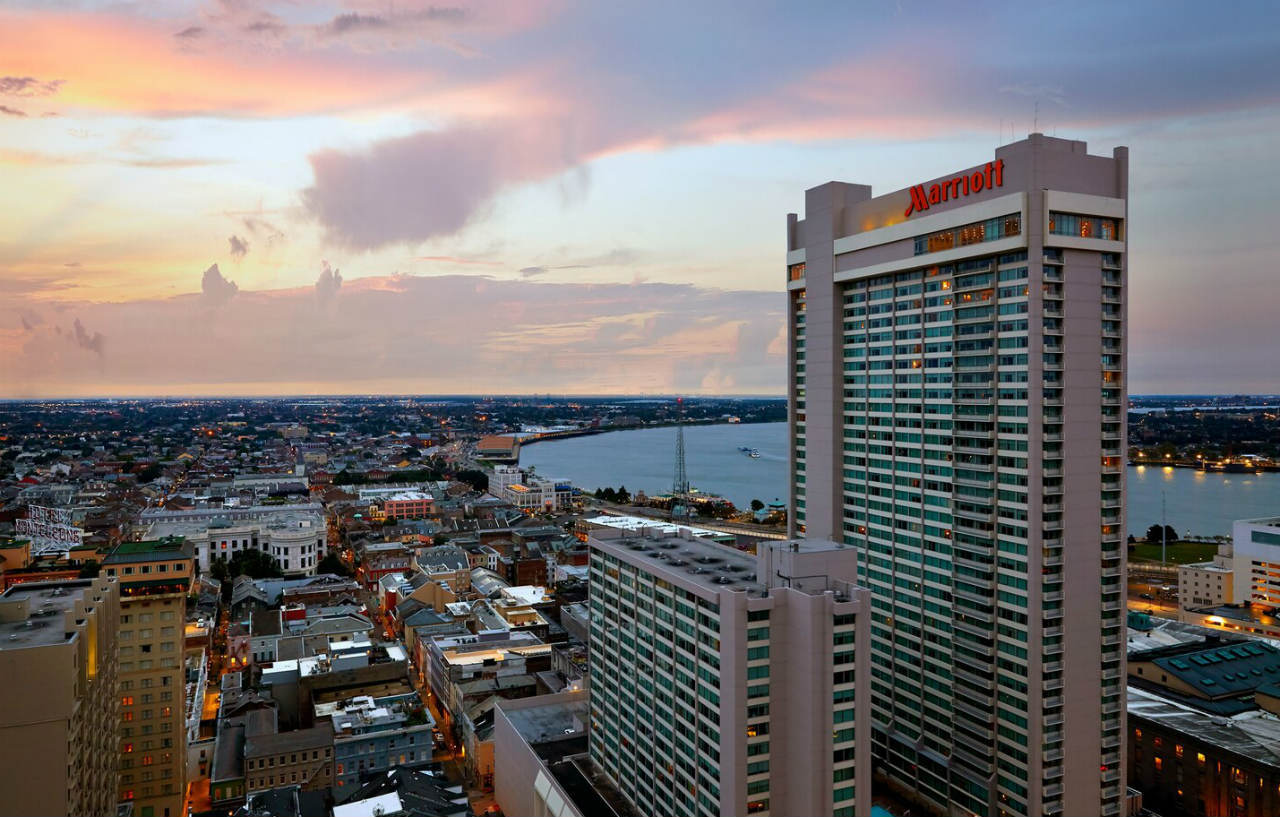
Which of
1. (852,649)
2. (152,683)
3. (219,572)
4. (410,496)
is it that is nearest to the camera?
(852,649)

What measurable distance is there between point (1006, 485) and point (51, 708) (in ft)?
74.9

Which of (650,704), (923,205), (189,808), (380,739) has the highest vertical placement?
(923,205)

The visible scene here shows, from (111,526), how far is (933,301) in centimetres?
7342

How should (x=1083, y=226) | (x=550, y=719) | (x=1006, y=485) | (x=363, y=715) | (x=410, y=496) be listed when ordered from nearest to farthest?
(x=1083, y=226), (x=1006, y=485), (x=550, y=719), (x=363, y=715), (x=410, y=496)

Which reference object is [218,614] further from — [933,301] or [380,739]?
[933,301]

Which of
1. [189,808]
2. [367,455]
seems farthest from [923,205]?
[367,455]

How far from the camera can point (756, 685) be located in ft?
59.9

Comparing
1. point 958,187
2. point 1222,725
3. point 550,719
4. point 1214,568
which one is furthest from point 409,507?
point 958,187

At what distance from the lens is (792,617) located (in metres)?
18.2

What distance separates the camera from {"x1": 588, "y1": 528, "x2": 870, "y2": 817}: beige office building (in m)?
→ 17.9

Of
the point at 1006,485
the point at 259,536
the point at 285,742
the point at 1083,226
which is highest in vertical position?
the point at 1083,226

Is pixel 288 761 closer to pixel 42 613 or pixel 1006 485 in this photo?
pixel 42 613

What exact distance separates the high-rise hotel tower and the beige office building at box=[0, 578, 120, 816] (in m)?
21.5

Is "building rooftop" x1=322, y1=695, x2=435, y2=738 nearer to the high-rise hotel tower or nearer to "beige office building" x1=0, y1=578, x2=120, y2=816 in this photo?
"beige office building" x1=0, y1=578, x2=120, y2=816
